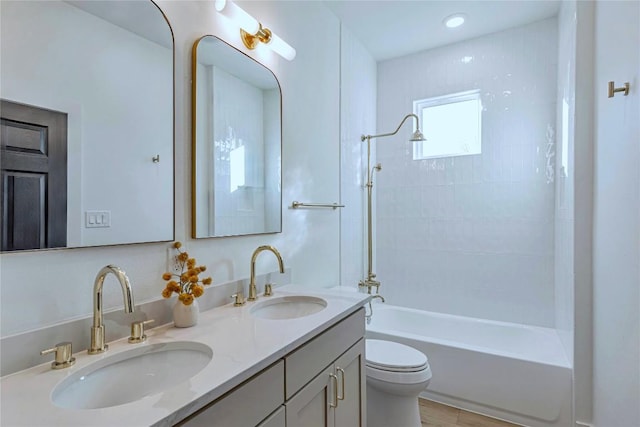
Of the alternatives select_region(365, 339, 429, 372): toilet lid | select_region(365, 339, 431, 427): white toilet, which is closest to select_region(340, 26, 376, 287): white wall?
select_region(365, 339, 429, 372): toilet lid

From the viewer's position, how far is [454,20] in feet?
8.07

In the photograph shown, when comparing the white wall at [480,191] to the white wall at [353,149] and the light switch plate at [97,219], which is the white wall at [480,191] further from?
the light switch plate at [97,219]

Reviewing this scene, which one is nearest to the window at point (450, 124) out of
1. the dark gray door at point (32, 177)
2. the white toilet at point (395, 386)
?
the white toilet at point (395, 386)

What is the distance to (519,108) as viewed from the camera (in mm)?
2580

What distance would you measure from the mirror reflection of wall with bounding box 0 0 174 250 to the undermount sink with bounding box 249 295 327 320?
1.77ft

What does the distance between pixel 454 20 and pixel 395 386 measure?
8.28ft

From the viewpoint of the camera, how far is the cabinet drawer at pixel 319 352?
97 centimetres

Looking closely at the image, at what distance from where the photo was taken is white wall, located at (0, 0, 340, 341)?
0.85m

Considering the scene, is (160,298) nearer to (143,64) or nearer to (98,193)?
(98,193)

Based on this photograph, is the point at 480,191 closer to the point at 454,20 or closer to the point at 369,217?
the point at 369,217

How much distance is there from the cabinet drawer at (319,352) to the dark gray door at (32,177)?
73 cm

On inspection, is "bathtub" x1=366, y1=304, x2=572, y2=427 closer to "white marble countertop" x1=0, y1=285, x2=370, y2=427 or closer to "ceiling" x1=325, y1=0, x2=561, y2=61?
"white marble countertop" x1=0, y1=285, x2=370, y2=427

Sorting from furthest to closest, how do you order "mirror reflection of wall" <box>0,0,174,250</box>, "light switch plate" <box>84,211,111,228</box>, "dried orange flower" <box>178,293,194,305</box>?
"dried orange flower" <box>178,293,194,305</box>, "light switch plate" <box>84,211,111,228</box>, "mirror reflection of wall" <box>0,0,174,250</box>

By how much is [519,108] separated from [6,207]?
9.94 feet
